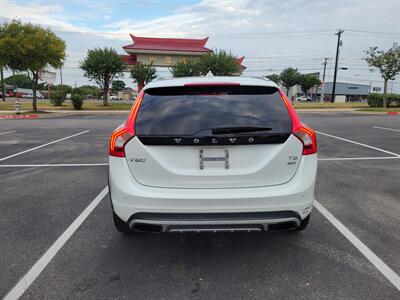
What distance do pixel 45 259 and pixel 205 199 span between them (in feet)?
5.73

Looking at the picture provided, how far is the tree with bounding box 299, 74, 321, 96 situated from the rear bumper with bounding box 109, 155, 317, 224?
97.3 metres

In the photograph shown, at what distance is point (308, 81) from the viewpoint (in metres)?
95.3

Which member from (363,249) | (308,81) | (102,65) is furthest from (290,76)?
(363,249)

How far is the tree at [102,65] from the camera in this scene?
128 feet

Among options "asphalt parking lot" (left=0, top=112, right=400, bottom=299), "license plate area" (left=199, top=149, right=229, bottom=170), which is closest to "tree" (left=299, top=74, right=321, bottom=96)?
"asphalt parking lot" (left=0, top=112, right=400, bottom=299)

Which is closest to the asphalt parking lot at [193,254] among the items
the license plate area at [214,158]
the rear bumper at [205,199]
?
the rear bumper at [205,199]

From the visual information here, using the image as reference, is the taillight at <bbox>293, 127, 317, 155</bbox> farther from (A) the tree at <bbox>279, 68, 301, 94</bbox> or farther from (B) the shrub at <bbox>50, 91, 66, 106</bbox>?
(A) the tree at <bbox>279, 68, 301, 94</bbox>

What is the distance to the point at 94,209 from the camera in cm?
479

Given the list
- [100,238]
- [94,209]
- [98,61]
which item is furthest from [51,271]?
[98,61]

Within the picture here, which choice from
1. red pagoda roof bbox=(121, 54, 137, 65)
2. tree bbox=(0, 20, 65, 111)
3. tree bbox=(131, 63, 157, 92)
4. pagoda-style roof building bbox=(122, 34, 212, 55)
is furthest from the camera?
red pagoda roof bbox=(121, 54, 137, 65)

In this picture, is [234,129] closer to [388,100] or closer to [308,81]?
[388,100]

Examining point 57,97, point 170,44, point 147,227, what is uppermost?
point 170,44

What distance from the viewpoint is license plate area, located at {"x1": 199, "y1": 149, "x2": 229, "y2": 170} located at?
2938mm

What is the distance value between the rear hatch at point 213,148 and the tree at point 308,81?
9729cm
